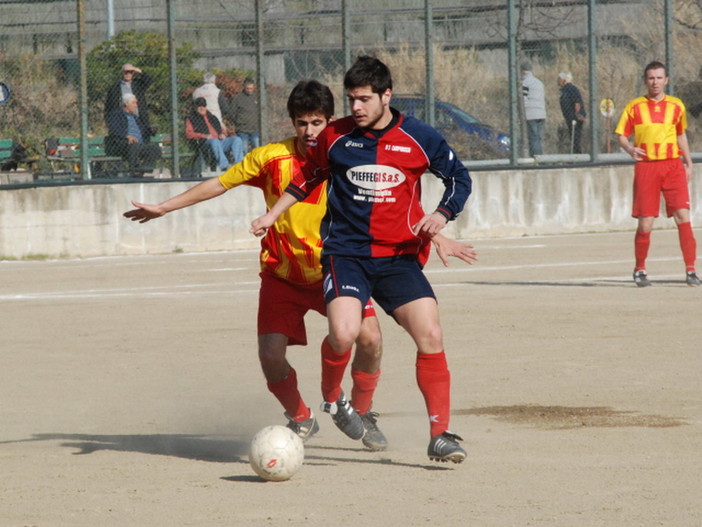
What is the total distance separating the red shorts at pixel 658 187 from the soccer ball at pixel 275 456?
8216mm

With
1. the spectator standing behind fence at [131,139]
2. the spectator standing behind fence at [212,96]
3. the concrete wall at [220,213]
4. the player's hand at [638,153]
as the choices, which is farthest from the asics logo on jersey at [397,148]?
the spectator standing behind fence at [212,96]

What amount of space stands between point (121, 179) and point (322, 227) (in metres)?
12.4

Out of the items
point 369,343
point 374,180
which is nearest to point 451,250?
point 374,180

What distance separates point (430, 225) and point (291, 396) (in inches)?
49.8

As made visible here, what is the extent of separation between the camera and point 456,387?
8289mm

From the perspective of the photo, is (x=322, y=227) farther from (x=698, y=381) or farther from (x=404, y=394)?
(x=698, y=381)

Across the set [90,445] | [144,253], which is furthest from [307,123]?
[144,253]

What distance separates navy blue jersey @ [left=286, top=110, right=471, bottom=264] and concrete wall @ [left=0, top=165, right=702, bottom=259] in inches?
474

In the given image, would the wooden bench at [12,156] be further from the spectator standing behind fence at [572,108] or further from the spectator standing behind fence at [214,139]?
the spectator standing behind fence at [572,108]

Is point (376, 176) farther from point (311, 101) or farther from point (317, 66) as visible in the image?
point (317, 66)

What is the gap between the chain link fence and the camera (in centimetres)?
1825

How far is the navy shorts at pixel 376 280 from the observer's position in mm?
6156

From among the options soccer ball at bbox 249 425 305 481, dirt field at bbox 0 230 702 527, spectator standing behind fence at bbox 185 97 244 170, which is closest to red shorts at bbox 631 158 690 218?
dirt field at bbox 0 230 702 527

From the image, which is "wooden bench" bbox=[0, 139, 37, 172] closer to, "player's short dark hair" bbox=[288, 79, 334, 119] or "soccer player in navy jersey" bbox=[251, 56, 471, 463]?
"player's short dark hair" bbox=[288, 79, 334, 119]
